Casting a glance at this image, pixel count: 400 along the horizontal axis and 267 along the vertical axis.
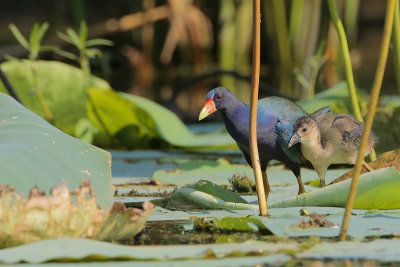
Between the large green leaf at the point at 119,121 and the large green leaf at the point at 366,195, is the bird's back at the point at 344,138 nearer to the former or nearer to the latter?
the large green leaf at the point at 366,195

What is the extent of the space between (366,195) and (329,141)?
568mm

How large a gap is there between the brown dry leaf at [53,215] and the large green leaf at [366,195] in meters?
0.74

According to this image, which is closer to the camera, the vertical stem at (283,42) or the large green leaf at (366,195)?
the large green leaf at (366,195)

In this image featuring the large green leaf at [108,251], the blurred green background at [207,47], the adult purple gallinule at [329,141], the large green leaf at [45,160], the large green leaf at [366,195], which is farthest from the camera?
the blurred green background at [207,47]

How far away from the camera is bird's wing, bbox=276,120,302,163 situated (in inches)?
122

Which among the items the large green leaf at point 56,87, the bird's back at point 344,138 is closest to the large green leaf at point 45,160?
the bird's back at point 344,138

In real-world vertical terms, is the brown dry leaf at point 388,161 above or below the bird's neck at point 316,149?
below

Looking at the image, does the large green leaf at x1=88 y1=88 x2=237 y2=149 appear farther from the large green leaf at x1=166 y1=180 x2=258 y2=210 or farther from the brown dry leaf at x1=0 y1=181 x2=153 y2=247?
the brown dry leaf at x1=0 y1=181 x2=153 y2=247

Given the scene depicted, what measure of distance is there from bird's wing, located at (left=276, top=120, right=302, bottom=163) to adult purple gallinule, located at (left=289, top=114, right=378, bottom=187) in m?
0.07

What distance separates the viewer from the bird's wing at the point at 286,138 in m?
3.11

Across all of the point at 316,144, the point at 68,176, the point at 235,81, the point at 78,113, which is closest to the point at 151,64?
the point at 235,81

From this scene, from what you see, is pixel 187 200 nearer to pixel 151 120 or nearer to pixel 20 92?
pixel 151 120

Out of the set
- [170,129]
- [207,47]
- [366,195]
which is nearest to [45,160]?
[366,195]

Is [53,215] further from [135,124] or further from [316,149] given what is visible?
[135,124]
